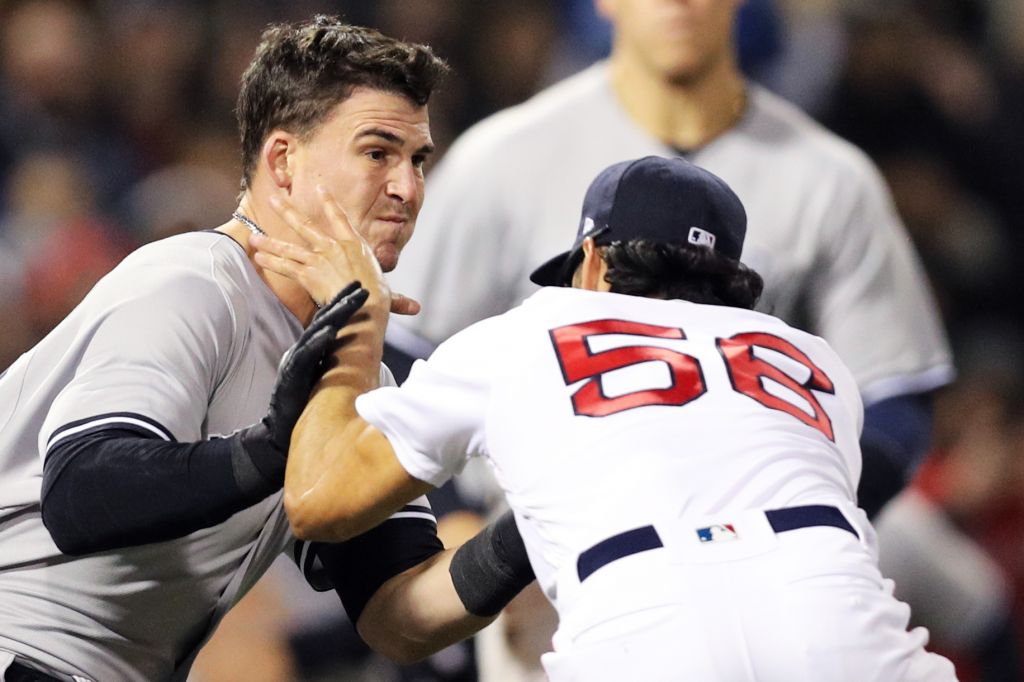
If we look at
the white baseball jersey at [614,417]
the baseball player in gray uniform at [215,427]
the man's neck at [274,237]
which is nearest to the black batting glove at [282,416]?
the baseball player in gray uniform at [215,427]

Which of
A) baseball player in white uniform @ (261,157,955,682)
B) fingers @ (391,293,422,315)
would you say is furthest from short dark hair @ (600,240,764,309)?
fingers @ (391,293,422,315)

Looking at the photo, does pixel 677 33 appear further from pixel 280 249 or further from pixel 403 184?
pixel 280 249

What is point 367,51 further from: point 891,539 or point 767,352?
point 891,539

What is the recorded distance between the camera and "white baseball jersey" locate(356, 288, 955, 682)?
7.79ft

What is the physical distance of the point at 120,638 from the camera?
9.91 ft

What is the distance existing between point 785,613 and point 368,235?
1.27m

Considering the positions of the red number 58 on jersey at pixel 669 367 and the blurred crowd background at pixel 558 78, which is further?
the blurred crowd background at pixel 558 78

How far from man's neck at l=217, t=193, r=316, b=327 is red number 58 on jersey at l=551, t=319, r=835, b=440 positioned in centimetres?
81

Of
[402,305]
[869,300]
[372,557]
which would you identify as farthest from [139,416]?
[869,300]

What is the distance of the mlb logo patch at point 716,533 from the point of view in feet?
7.94

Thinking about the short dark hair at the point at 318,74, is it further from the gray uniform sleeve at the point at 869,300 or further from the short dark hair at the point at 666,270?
the gray uniform sleeve at the point at 869,300

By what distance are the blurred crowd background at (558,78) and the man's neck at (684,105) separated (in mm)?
1562

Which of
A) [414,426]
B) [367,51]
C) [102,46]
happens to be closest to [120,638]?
[414,426]

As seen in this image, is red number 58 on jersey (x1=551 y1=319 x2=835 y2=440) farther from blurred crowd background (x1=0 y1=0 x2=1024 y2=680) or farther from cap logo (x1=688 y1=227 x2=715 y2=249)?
blurred crowd background (x1=0 y1=0 x2=1024 y2=680)
